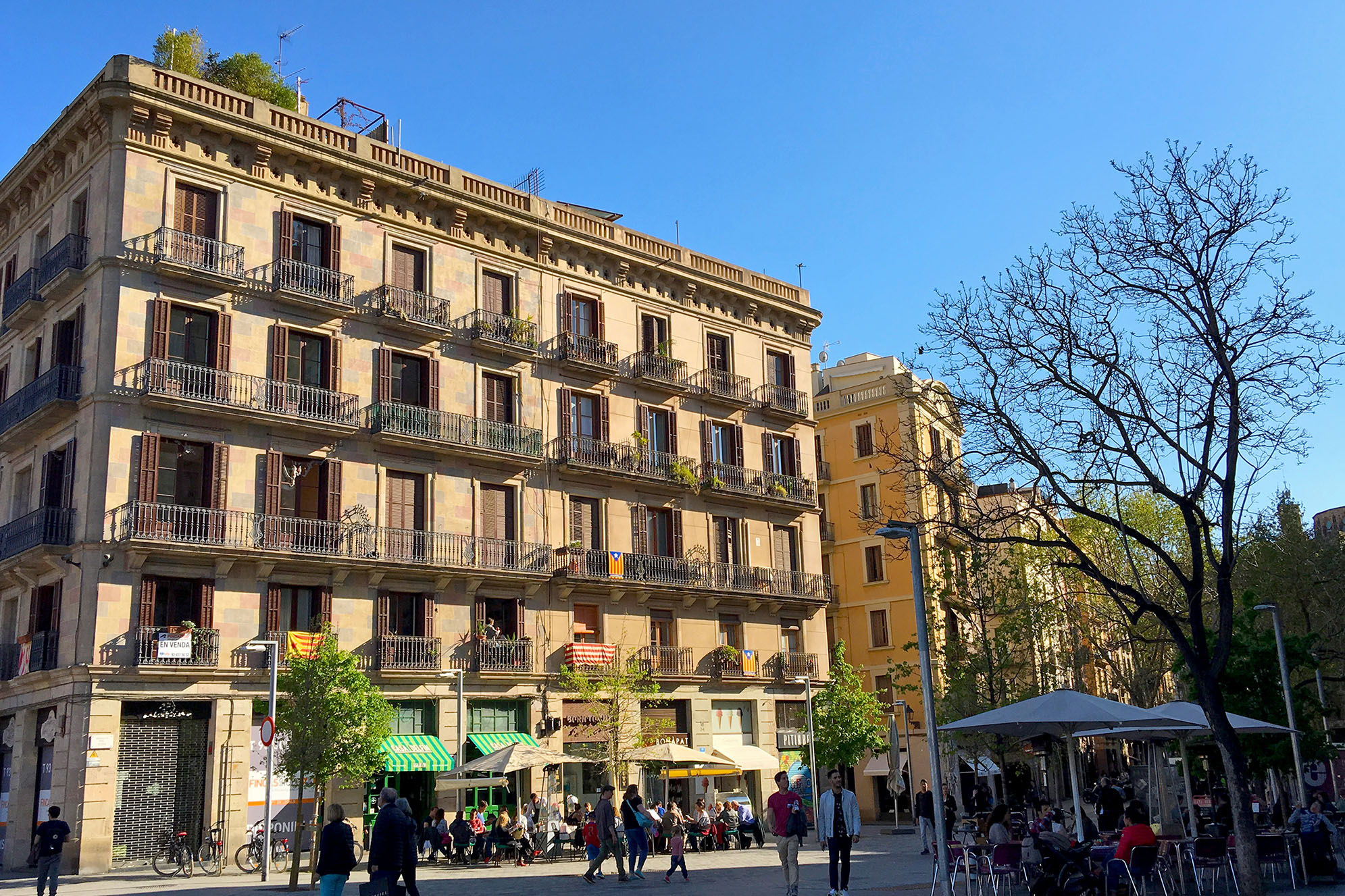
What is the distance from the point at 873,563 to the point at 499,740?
81.9 feet

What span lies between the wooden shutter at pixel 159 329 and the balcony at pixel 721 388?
61.4 ft

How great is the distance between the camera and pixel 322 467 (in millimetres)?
32844

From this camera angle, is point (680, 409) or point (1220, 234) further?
point (680, 409)

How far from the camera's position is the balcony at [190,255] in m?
30.3

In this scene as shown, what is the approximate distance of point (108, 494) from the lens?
28.9 metres

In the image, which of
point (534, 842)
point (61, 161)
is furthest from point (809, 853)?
point (61, 161)

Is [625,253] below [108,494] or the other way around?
the other way around

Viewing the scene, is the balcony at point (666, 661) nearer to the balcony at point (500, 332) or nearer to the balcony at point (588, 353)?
the balcony at point (588, 353)

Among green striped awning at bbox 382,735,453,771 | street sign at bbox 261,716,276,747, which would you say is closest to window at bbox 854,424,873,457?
green striped awning at bbox 382,735,453,771

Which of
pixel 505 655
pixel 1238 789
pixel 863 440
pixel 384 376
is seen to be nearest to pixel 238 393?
Answer: pixel 384 376

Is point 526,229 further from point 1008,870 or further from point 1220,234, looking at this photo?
point 1008,870

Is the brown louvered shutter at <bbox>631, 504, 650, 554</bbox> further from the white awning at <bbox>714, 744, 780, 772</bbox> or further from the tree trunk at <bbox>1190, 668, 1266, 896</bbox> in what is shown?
the tree trunk at <bbox>1190, 668, 1266, 896</bbox>

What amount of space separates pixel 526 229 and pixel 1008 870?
28.0 m

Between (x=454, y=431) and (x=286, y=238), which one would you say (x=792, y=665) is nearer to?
(x=454, y=431)
